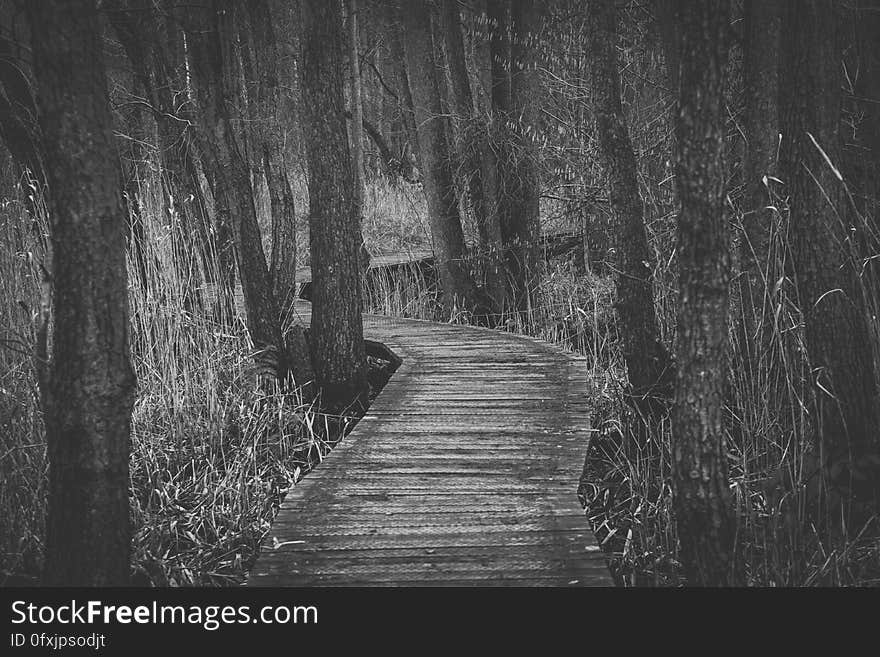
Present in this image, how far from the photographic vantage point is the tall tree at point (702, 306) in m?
2.46

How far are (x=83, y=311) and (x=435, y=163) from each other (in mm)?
5393

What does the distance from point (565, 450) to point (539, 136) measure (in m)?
4.03

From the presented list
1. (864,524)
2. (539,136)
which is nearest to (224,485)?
(864,524)

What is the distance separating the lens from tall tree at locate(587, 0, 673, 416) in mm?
4410

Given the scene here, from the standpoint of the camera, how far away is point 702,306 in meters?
2.54

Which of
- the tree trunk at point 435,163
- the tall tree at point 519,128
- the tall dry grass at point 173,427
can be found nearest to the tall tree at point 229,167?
the tall dry grass at point 173,427

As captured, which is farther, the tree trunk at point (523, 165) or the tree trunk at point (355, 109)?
the tree trunk at point (355, 109)

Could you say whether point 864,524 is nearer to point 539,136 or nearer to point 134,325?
point 134,325

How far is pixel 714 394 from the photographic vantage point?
2.60 meters

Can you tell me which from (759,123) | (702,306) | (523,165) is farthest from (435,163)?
(702,306)

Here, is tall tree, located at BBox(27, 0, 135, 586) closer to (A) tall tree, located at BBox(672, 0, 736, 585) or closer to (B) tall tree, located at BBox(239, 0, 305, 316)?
(A) tall tree, located at BBox(672, 0, 736, 585)

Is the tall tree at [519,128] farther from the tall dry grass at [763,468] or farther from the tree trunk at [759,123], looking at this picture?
the tree trunk at [759,123]

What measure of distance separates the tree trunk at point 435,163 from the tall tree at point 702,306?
15.8 feet

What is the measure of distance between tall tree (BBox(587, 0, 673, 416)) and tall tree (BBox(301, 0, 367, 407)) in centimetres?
140
